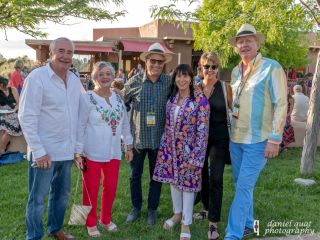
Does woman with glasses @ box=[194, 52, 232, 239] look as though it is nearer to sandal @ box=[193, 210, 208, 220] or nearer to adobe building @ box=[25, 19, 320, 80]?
sandal @ box=[193, 210, 208, 220]

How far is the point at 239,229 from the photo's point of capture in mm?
3623

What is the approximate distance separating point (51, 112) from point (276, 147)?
2044mm

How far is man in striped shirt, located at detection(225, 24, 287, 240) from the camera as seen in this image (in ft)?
11.3

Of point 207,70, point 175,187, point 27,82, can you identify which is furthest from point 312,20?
point 27,82

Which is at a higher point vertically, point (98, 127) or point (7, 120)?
point (98, 127)

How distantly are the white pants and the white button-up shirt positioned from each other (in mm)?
1241

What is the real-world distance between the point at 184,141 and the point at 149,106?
559 mm

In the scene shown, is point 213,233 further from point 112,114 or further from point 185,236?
point 112,114

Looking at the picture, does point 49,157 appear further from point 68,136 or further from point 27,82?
point 27,82

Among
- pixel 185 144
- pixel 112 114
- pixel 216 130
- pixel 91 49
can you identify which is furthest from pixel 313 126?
pixel 91 49

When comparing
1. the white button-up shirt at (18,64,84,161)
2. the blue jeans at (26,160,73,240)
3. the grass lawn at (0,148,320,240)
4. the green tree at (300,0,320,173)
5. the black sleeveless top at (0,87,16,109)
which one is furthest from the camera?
the black sleeveless top at (0,87,16,109)

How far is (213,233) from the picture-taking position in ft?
12.6

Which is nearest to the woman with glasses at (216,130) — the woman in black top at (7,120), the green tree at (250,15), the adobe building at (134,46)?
the green tree at (250,15)

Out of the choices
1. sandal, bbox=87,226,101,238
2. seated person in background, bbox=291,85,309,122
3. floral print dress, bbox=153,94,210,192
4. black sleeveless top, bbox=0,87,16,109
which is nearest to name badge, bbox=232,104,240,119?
floral print dress, bbox=153,94,210,192
